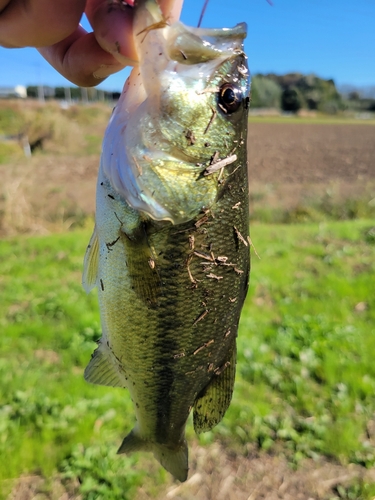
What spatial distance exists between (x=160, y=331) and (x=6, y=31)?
1188mm

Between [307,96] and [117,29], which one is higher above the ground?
[117,29]

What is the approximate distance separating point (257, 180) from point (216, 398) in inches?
705

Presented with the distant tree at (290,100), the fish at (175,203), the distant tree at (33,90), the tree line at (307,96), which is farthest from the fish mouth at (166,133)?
the distant tree at (33,90)

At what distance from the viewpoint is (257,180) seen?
1903 centimetres

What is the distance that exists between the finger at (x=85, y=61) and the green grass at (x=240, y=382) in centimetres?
289

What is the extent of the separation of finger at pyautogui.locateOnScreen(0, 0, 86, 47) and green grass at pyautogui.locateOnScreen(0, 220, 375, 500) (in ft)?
10.1

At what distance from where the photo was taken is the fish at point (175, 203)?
4.67 ft

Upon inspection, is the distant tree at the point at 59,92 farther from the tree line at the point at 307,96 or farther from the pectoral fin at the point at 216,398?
the pectoral fin at the point at 216,398

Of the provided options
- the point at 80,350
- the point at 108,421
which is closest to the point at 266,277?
the point at 80,350

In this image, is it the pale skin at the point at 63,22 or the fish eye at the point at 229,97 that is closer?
the pale skin at the point at 63,22

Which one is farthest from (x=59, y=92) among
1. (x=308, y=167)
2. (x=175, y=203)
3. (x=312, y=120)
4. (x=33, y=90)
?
(x=175, y=203)

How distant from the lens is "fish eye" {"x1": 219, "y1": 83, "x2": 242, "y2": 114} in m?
1.46

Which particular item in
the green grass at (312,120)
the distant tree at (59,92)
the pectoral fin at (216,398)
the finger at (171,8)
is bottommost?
the green grass at (312,120)

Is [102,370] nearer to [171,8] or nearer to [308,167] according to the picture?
[171,8]
